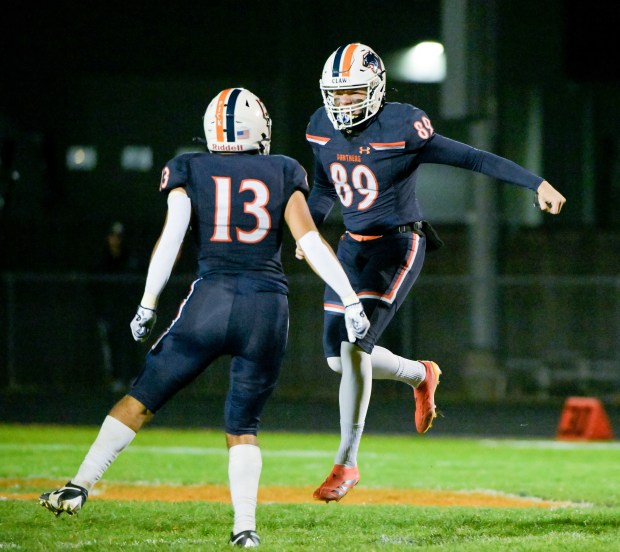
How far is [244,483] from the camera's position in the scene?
6.20 meters

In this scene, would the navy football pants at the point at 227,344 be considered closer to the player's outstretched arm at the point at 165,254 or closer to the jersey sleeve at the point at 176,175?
the player's outstretched arm at the point at 165,254

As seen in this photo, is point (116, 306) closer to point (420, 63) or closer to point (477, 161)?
point (420, 63)

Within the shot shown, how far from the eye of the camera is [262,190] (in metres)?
6.18

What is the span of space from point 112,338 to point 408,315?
13.9 ft

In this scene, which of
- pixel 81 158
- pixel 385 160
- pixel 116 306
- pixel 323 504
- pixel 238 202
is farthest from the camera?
pixel 81 158

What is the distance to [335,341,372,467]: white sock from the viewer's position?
294 inches

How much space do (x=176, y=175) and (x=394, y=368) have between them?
2.28 meters

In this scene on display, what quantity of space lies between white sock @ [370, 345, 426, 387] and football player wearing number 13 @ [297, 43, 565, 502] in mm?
10

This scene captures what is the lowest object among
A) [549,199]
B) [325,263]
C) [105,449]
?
[105,449]

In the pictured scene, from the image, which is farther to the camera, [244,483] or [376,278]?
[376,278]

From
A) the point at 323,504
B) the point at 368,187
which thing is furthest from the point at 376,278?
the point at 323,504

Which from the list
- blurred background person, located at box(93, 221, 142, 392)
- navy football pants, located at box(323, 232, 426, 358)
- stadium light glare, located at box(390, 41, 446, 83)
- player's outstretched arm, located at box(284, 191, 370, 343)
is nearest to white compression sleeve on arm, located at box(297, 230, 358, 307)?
player's outstretched arm, located at box(284, 191, 370, 343)

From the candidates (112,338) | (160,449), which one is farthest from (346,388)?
(112,338)

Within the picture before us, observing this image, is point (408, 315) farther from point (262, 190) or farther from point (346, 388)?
point (262, 190)
